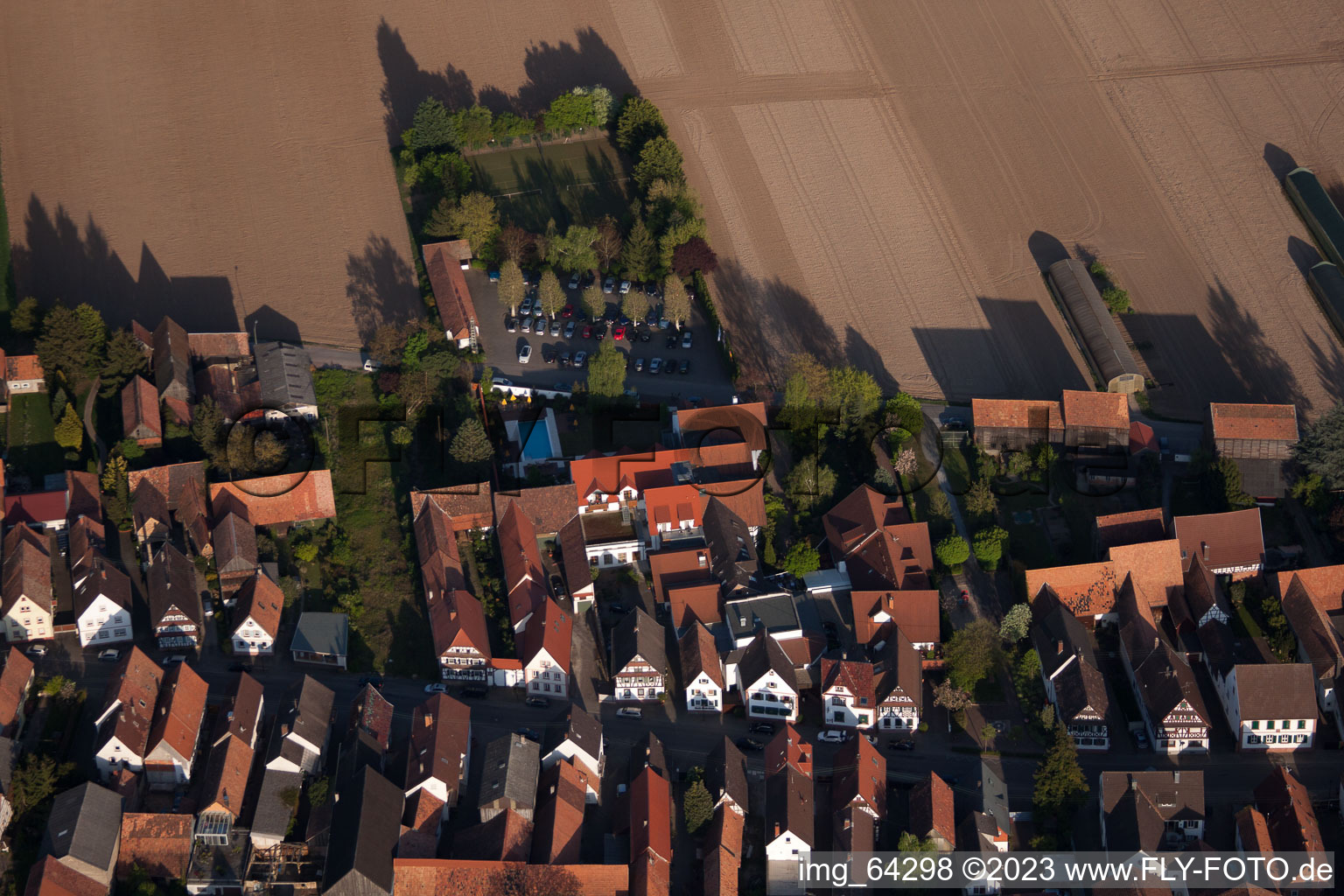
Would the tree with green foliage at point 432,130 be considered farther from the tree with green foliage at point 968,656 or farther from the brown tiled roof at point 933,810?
the brown tiled roof at point 933,810

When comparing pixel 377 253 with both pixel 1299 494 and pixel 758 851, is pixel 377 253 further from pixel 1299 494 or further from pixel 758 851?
pixel 1299 494

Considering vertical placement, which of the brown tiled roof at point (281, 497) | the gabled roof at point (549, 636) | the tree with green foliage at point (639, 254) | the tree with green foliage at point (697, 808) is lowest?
the tree with green foliage at point (697, 808)

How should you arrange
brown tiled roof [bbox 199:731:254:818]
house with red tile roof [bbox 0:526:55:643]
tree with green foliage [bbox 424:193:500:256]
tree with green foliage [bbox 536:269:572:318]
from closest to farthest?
1. brown tiled roof [bbox 199:731:254:818]
2. house with red tile roof [bbox 0:526:55:643]
3. tree with green foliage [bbox 536:269:572:318]
4. tree with green foliage [bbox 424:193:500:256]

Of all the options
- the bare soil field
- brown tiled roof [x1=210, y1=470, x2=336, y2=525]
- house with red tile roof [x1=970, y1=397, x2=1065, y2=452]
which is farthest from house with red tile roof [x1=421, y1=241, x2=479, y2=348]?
house with red tile roof [x1=970, y1=397, x2=1065, y2=452]

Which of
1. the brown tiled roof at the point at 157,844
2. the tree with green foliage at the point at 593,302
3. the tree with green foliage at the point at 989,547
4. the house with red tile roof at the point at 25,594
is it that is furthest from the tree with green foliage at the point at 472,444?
the tree with green foliage at the point at 989,547

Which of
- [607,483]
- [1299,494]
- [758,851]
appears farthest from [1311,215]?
[758,851]

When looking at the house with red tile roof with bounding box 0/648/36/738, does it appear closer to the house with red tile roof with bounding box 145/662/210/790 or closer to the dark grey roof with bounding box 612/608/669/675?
the house with red tile roof with bounding box 145/662/210/790

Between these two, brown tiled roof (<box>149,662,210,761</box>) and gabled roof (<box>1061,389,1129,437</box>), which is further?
gabled roof (<box>1061,389,1129,437</box>)
